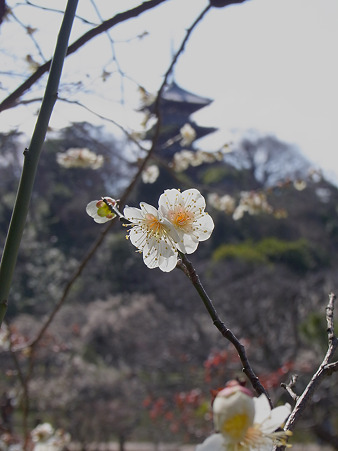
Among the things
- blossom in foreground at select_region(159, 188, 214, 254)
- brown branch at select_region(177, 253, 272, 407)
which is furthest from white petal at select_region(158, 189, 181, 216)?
brown branch at select_region(177, 253, 272, 407)

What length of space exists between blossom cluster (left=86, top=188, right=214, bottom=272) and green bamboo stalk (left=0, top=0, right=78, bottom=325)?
0.51 ft

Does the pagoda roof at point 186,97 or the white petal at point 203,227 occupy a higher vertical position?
the pagoda roof at point 186,97

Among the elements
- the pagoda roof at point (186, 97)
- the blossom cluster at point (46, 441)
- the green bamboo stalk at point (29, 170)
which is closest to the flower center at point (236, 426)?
the green bamboo stalk at point (29, 170)

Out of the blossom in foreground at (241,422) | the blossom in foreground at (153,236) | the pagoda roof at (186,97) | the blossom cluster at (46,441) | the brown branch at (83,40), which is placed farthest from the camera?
the pagoda roof at (186,97)

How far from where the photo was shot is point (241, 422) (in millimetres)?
451

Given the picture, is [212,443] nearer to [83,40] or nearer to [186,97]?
[83,40]

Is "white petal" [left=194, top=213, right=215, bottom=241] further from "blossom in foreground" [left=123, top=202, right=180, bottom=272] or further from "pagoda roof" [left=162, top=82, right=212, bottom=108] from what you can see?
"pagoda roof" [left=162, top=82, right=212, bottom=108]

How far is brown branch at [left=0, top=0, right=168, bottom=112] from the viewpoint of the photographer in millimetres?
876

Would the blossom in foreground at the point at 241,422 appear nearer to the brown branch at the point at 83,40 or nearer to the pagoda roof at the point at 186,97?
the brown branch at the point at 83,40

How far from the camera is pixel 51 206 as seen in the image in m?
12.2

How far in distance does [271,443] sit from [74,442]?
5260mm

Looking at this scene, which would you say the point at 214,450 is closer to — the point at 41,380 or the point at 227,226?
the point at 41,380

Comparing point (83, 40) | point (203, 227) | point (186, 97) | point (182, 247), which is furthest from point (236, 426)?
point (186, 97)

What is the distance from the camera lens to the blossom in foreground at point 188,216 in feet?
2.50
